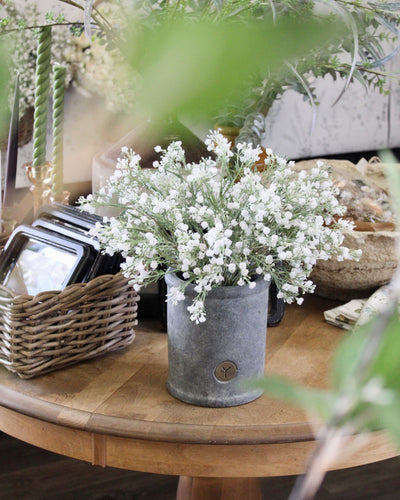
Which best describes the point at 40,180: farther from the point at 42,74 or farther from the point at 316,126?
the point at 316,126

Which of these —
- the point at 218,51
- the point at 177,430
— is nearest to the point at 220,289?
the point at 177,430

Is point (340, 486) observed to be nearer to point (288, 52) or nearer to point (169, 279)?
point (169, 279)

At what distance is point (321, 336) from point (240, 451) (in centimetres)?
34

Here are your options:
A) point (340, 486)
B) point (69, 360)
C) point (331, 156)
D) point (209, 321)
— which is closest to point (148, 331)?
point (69, 360)

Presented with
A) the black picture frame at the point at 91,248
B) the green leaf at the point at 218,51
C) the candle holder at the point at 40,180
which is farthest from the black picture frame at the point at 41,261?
the green leaf at the point at 218,51

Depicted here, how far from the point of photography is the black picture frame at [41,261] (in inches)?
38.6

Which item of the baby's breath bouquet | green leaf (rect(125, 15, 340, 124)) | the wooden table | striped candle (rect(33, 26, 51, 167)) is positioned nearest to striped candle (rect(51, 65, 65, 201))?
striped candle (rect(33, 26, 51, 167))

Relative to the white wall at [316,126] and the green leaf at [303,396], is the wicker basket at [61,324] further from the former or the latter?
the white wall at [316,126]

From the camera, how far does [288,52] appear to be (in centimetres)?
15

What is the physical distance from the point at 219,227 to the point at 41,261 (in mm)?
376

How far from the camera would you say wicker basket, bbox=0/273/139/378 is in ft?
2.89

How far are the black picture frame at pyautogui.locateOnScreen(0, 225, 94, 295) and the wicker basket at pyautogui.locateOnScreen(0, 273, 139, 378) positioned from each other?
58mm

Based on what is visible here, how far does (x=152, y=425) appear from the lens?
82cm

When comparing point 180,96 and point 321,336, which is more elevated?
point 180,96
